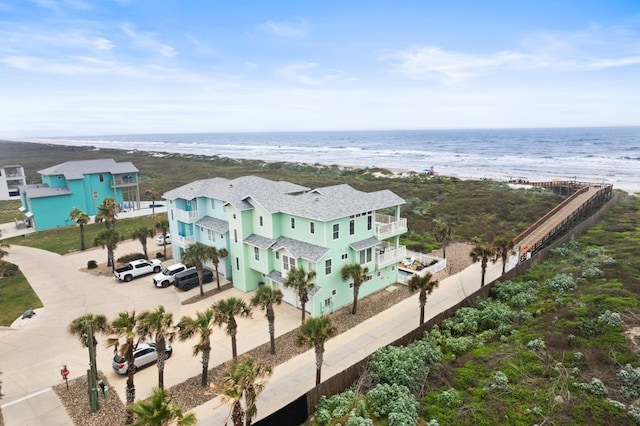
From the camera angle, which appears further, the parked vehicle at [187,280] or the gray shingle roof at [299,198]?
the parked vehicle at [187,280]

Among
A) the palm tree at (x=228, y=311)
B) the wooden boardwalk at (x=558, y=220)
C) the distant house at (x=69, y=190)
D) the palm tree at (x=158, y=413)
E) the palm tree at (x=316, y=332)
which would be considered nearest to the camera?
the palm tree at (x=158, y=413)

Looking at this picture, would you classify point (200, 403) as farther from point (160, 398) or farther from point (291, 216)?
point (291, 216)

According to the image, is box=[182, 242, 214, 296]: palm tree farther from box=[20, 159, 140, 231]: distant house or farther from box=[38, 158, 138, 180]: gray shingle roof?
box=[38, 158, 138, 180]: gray shingle roof

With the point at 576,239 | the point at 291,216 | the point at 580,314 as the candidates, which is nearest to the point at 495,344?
the point at 580,314

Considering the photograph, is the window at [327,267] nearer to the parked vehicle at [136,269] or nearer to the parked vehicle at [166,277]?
the parked vehicle at [166,277]

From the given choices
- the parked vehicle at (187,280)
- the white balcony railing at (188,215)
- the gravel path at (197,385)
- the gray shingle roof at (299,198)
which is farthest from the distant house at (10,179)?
the gravel path at (197,385)

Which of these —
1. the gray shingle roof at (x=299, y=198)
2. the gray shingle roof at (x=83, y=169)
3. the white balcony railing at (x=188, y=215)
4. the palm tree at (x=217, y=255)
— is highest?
the gray shingle roof at (x=83, y=169)

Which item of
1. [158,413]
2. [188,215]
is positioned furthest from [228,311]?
[188,215]
